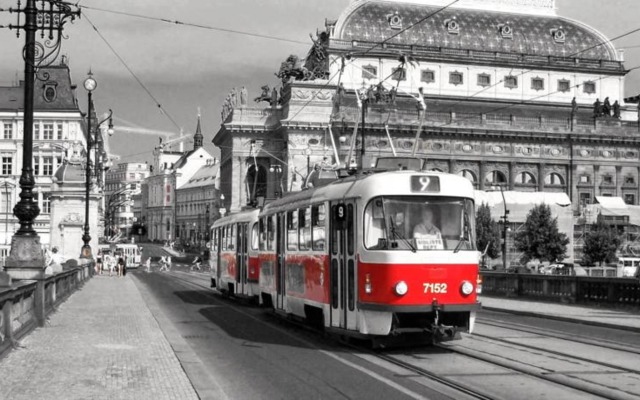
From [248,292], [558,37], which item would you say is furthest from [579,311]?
[558,37]

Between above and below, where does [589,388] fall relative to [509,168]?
below

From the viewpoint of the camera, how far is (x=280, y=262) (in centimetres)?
2156

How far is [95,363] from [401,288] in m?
4.82

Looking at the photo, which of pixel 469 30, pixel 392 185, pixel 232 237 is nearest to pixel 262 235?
Answer: pixel 232 237

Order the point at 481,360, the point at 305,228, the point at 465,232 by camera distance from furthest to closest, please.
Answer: the point at 305,228
the point at 465,232
the point at 481,360

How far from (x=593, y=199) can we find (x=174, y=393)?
100 metres

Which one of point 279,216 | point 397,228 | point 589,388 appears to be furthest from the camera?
point 279,216

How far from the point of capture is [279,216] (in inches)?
857

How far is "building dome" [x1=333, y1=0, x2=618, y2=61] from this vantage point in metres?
103

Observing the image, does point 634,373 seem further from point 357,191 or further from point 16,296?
point 16,296

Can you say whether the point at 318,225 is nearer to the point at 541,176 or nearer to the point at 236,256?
the point at 236,256

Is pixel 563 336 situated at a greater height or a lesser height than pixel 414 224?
lesser

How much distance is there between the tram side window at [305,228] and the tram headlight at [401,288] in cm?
377

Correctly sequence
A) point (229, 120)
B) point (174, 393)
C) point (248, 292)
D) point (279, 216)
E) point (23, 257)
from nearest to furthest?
point (174, 393)
point (23, 257)
point (279, 216)
point (248, 292)
point (229, 120)
